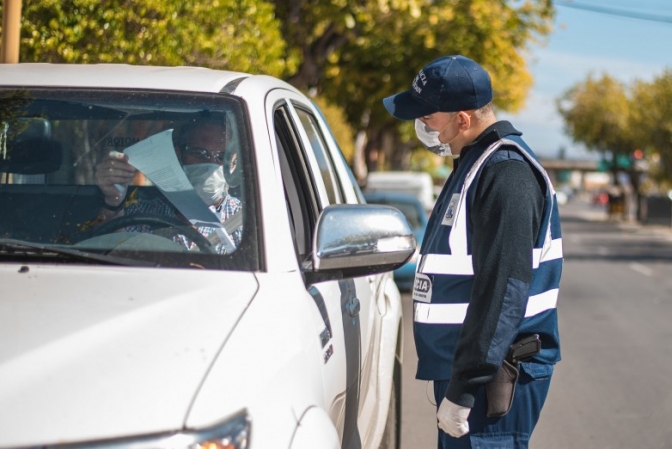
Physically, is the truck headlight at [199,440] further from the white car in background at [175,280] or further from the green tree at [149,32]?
the green tree at [149,32]

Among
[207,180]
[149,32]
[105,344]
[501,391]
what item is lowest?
[501,391]

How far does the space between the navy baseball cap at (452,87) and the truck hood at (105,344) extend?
925 mm

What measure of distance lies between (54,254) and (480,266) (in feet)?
3.86

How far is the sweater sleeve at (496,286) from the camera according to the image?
2.81 m

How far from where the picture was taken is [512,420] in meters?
3.02

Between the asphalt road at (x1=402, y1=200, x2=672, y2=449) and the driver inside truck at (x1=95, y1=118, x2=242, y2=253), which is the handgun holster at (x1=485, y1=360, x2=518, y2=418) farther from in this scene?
the driver inside truck at (x1=95, y1=118, x2=242, y2=253)

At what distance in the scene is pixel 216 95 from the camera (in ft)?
10.4

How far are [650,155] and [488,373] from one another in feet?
154

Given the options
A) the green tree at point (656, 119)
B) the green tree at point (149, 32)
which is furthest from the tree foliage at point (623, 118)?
the green tree at point (149, 32)

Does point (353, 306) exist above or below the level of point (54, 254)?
below

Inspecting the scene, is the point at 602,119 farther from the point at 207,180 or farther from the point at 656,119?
the point at 207,180

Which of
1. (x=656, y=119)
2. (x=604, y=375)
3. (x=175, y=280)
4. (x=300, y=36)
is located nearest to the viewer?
(x=175, y=280)

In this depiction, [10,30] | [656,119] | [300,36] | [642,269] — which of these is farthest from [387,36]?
[656,119]

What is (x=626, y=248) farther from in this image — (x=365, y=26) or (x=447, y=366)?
(x=447, y=366)
